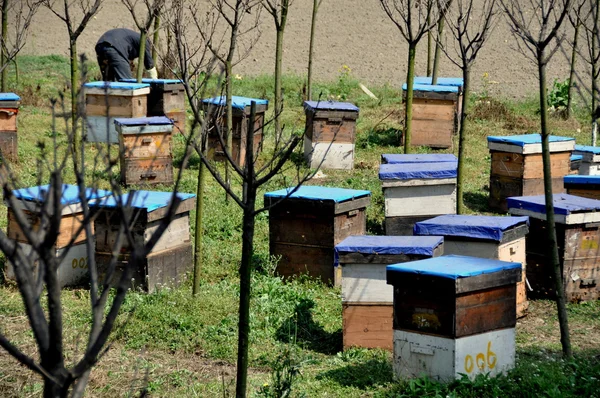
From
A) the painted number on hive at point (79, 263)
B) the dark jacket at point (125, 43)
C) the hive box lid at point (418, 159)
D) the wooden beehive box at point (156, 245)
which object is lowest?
the painted number on hive at point (79, 263)

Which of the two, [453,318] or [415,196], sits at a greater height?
[415,196]

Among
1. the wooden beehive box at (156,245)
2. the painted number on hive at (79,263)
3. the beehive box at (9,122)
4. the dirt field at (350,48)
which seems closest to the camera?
the wooden beehive box at (156,245)

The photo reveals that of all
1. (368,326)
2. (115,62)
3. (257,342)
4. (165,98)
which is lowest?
(257,342)

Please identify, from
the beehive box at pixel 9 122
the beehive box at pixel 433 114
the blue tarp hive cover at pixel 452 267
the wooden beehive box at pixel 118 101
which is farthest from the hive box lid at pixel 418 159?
the beehive box at pixel 9 122

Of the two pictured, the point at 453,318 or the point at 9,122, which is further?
the point at 9,122

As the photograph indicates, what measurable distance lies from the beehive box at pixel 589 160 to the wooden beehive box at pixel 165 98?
5944mm

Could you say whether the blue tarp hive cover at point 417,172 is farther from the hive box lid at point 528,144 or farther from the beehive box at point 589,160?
the beehive box at point 589,160

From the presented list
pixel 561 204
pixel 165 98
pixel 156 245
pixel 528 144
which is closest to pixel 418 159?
pixel 528 144

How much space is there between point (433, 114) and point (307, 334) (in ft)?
20.3

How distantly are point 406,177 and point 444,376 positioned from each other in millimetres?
3355

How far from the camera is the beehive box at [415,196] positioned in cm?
830

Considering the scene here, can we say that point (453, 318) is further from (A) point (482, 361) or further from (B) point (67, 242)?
(B) point (67, 242)

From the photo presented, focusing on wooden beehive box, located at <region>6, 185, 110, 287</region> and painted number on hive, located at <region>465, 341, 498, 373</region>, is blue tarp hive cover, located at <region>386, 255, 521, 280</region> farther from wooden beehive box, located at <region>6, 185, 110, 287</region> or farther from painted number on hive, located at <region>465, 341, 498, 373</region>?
wooden beehive box, located at <region>6, 185, 110, 287</region>

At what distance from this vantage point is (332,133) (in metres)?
11.1
